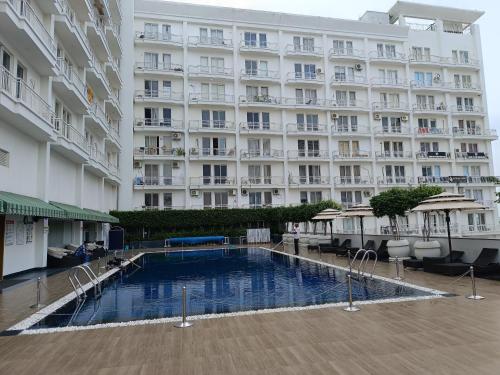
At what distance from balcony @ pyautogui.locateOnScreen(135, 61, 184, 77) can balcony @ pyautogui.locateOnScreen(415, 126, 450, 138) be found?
83.8 feet

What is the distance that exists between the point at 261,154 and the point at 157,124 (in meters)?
10.2

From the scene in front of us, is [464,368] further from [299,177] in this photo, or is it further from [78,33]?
[299,177]

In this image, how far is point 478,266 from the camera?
10.9 metres

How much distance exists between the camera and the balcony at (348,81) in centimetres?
3788

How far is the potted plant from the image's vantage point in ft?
49.6

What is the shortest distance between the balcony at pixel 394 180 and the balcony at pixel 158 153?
20.1 m

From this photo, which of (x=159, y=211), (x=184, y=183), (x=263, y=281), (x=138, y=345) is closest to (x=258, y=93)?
(x=184, y=183)

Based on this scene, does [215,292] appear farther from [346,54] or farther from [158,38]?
[346,54]

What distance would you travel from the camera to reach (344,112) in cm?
3859

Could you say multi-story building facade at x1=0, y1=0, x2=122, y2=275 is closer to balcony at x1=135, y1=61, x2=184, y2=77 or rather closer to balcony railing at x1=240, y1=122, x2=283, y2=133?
balcony at x1=135, y1=61, x2=184, y2=77

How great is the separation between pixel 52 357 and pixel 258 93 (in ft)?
112

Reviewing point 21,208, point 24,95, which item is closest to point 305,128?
point 24,95

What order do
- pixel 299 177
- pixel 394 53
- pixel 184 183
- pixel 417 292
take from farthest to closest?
1. pixel 394 53
2. pixel 299 177
3. pixel 184 183
4. pixel 417 292

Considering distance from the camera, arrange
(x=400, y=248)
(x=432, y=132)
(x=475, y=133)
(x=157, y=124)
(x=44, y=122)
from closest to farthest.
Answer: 1. (x=44, y=122)
2. (x=400, y=248)
3. (x=157, y=124)
4. (x=432, y=132)
5. (x=475, y=133)
